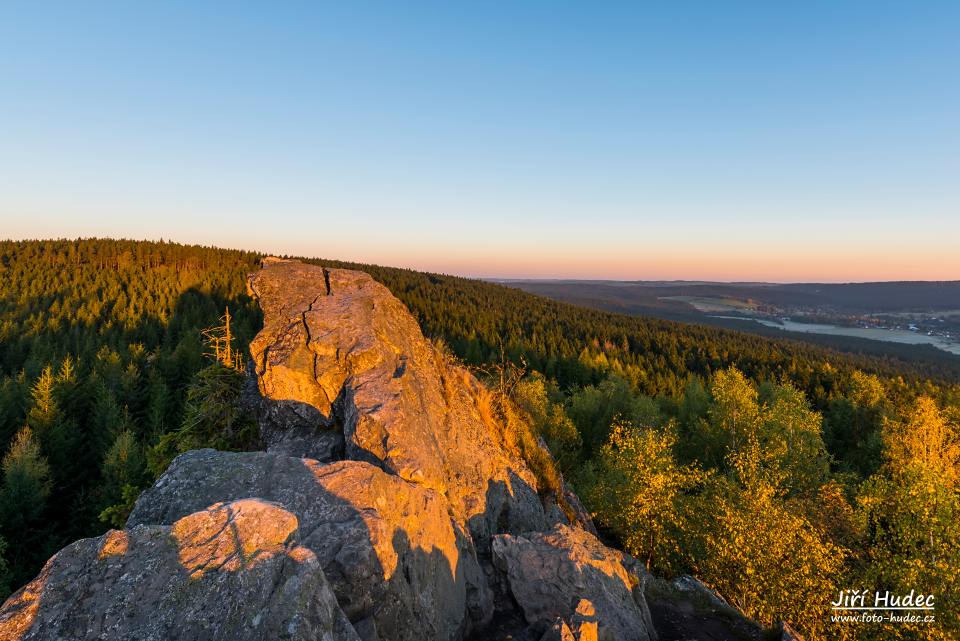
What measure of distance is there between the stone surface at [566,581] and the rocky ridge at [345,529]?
0.17 ft

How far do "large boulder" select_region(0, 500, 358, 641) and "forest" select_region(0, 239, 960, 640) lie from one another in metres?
10.5

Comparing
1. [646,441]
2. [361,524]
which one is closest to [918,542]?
[646,441]

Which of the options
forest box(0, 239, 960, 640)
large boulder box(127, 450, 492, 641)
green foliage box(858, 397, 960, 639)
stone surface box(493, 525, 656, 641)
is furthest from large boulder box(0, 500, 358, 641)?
green foliage box(858, 397, 960, 639)

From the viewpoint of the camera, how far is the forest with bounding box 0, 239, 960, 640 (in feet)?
57.6

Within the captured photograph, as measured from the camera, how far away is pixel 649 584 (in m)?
17.2

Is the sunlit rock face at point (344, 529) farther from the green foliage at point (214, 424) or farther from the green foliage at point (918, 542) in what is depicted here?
the green foliage at point (918, 542)

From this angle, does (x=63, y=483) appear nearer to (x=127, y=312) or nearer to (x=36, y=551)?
(x=36, y=551)

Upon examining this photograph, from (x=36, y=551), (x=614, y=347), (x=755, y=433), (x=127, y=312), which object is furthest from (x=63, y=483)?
(x=614, y=347)

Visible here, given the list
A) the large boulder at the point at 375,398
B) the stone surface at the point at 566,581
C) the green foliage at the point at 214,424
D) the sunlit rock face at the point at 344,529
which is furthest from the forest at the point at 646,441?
the stone surface at the point at 566,581

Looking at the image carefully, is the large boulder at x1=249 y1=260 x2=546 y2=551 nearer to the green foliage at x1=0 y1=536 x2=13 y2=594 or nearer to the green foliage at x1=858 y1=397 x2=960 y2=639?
the green foliage at x1=858 y1=397 x2=960 y2=639

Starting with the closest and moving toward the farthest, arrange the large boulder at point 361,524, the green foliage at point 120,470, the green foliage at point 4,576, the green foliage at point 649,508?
the large boulder at point 361,524, the green foliage at point 649,508, the green foliage at point 4,576, the green foliage at point 120,470

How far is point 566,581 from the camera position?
11516 mm

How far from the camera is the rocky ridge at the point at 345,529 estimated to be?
5.69 metres

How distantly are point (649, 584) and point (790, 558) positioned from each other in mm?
6059
